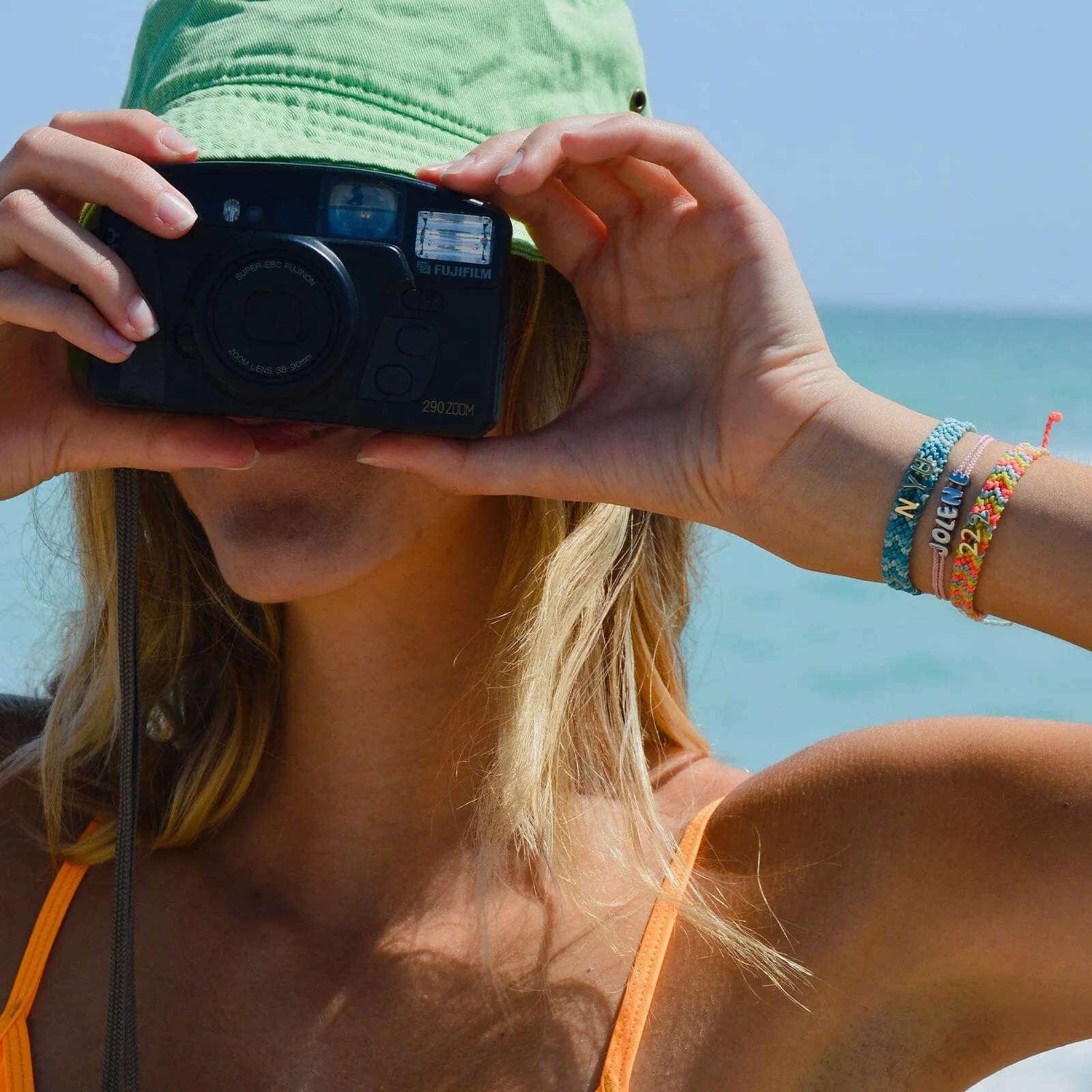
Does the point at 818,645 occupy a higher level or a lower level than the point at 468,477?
lower

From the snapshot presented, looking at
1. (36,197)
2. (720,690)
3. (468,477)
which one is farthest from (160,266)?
(720,690)

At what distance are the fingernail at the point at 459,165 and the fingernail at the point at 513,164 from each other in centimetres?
3

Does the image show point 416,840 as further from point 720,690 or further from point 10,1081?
point 720,690

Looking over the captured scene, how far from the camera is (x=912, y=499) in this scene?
0.96 metres

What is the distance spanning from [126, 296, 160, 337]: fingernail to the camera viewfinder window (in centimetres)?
15

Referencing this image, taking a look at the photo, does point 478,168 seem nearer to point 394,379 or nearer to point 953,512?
point 394,379

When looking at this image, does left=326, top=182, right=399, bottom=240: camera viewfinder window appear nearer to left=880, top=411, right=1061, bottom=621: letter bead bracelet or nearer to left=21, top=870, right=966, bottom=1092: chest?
left=880, top=411, right=1061, bottom=621: letter bead bracelet

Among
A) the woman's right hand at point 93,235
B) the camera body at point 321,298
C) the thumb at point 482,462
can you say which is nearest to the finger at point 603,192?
the camera body at point 321,298

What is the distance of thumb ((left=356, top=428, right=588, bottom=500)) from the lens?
1.09m

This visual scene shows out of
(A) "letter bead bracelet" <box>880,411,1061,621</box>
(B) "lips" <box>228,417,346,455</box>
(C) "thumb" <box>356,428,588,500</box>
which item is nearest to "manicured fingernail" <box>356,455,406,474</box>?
(C) "thumb" <box>356,428,588,500</box>

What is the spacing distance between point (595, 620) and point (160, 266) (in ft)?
1.84

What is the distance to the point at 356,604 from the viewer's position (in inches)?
53.2

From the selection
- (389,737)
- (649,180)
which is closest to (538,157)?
(649,180)

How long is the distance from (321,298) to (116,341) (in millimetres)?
161
